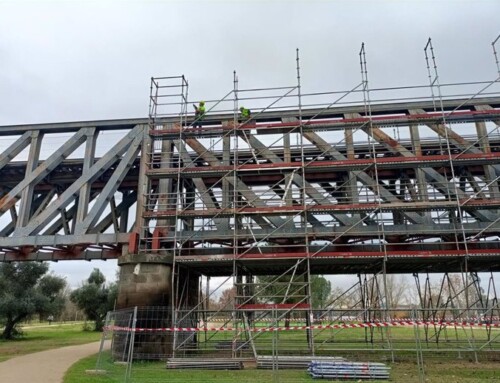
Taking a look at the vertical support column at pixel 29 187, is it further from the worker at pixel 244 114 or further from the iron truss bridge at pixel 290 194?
the worker at pixel 244 114

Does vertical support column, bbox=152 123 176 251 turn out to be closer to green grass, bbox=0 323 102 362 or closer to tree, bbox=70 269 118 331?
green grass, bbox=0 323 102 362

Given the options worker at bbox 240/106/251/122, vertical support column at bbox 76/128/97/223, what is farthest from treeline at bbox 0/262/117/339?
worker at bbox 240/106/251/122

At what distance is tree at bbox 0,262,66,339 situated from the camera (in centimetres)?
3419

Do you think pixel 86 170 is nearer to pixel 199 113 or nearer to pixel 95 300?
pixel 199 113

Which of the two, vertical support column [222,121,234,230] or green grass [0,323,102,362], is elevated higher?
vertical support column [222,121,234,230]

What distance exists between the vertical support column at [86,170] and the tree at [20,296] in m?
20.0

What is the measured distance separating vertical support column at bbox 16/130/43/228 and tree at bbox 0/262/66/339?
17.5m

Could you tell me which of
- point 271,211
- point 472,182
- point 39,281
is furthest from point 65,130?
point 39,281

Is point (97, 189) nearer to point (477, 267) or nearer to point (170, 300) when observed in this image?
point (170, 300)

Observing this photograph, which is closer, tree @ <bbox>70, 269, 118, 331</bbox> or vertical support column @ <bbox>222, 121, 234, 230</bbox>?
vertical support column @ <bbox>222, 121, 234, 230</bbox>

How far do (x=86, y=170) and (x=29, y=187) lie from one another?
3.31 metres

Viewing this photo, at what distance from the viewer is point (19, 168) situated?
2277 centimetres

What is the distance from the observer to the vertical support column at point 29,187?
20.2 m

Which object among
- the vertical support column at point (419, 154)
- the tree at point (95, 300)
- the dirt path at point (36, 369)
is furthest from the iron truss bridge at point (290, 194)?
the tree at point (95, 300)
